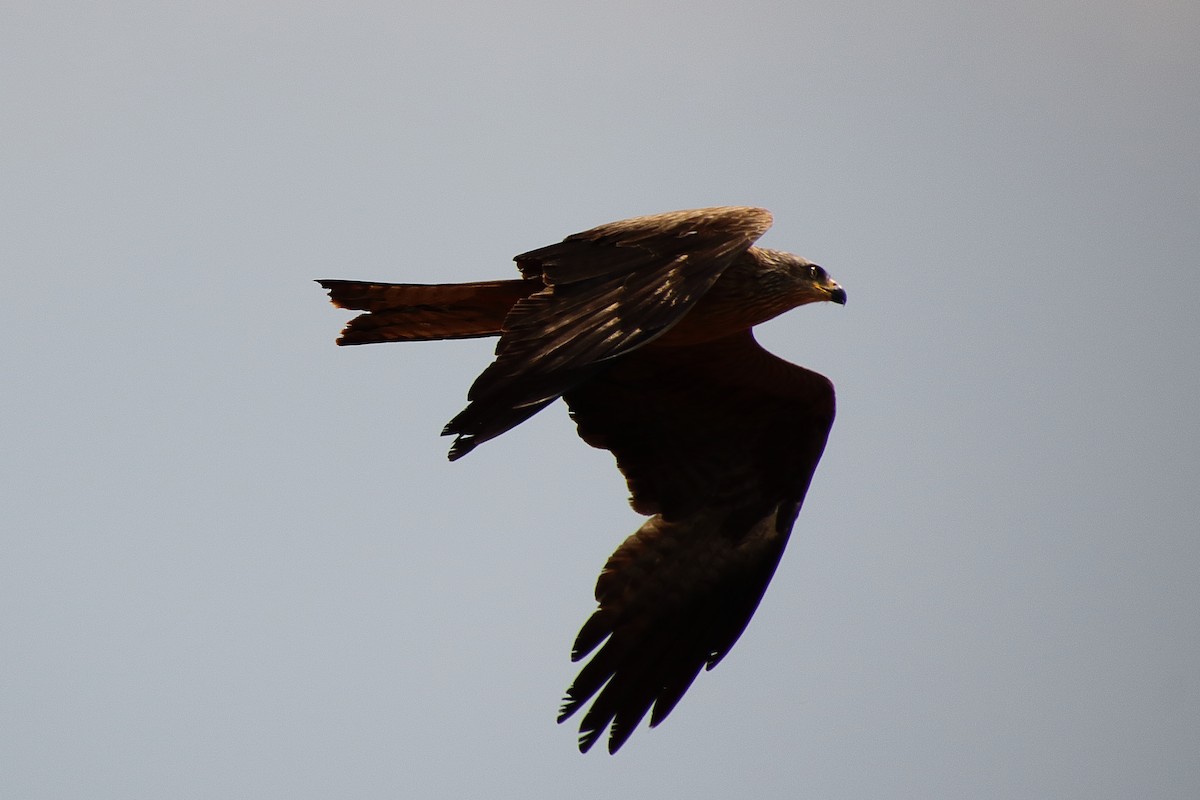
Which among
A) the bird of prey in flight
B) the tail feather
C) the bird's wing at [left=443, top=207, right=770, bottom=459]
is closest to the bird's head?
the bird of prey in flight

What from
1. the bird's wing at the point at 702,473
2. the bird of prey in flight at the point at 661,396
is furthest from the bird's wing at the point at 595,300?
the bird's wing at the point at 702,473

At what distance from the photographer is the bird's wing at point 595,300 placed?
6926 millimetres

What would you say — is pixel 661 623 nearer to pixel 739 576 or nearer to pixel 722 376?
pixel 739 576

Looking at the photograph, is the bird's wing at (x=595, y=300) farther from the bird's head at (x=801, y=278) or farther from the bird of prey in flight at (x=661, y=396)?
the bird's head at (x=801, y=278)

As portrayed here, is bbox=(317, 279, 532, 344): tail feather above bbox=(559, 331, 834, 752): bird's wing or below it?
above

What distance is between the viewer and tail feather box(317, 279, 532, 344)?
880cm

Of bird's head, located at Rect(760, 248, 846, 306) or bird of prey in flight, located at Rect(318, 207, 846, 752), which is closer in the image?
bird of prey in flight, located at Rect(318, 207, 846, 752)

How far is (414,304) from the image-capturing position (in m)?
8.85

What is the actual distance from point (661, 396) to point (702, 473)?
0.59 meters

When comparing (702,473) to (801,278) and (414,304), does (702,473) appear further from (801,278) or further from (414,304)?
(414,304)

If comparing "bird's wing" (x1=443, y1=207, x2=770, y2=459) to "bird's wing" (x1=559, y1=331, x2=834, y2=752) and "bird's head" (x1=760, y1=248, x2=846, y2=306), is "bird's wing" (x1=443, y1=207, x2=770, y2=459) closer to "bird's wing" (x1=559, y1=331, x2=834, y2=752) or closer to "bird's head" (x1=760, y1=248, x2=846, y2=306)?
"bird's head" (x1=760, y1=248, x2=846, y2=306)

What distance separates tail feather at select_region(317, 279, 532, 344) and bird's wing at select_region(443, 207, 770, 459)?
0.33 metres

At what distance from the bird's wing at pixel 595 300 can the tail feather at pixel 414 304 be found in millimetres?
331

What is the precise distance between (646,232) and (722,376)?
2213mm
